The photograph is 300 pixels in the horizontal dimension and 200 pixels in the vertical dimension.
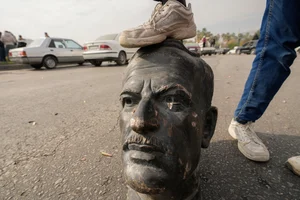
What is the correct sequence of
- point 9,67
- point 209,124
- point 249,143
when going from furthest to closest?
point 9,67 → point 249,143 → point 209,124

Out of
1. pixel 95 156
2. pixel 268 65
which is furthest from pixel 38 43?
pixel 268 65

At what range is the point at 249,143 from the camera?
1786 mm

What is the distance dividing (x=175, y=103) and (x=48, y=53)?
34.1 ft

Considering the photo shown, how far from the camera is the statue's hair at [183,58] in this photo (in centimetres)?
114

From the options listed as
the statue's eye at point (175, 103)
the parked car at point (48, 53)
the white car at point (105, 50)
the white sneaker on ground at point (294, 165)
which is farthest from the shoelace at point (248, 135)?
the parked car at point (48, 53)

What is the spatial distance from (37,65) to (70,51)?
175cm

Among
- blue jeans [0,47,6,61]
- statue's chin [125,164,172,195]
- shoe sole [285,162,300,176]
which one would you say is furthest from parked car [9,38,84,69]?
shoe sole [285,162,300,176]

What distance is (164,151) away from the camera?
96cm

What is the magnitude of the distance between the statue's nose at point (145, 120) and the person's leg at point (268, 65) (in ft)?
3.82

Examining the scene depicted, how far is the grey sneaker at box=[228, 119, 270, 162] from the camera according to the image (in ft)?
5.55

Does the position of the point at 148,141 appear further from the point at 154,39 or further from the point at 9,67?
the point at 9,67

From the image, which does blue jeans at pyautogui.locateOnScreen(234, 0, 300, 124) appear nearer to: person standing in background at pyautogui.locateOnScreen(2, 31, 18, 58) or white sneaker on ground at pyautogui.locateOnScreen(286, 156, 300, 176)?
white sneaker on ground at pyautogui.locateOnScreen(286, 156, 300, 176)

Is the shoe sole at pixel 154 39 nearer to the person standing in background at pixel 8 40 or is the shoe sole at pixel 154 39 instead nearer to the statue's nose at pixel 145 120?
the statue's nose at pixel 145 120

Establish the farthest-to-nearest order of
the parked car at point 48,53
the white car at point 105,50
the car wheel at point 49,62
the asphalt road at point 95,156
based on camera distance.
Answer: the car wheel at point 49,62 → the parked car at point 48,53 → the white car at point 105,50 → the asphalt road at point 95,156
